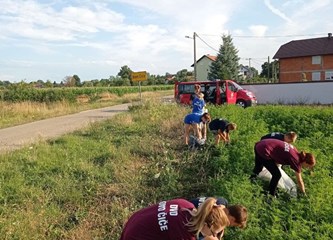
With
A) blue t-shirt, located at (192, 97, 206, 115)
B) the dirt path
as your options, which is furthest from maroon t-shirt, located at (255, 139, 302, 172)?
the dirt path

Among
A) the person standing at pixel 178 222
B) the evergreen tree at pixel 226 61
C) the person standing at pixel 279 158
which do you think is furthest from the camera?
the evergreen tree at pixel 226 61

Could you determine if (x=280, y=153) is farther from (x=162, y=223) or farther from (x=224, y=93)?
(x=224, y=93)

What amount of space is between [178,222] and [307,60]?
48551 mm

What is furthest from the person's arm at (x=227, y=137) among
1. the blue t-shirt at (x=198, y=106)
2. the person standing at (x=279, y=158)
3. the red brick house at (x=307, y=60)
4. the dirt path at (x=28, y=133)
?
the red brick house at (x=307, y=60)

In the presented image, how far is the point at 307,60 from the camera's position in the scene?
154ft

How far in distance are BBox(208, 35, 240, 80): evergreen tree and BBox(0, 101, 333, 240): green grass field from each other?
129 feet

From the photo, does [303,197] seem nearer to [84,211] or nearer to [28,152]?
[84,211]

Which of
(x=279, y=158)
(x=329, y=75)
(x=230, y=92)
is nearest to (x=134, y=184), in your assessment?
(x=279, y=158)

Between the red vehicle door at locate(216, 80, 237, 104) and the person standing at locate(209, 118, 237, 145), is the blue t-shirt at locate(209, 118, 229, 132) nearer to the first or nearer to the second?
the person standing at locate(209, 118, 237, 145)

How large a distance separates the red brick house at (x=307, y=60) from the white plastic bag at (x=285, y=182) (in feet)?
133

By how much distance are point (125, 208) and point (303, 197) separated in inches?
112

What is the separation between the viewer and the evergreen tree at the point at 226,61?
4985cm

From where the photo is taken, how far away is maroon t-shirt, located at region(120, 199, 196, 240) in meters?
2.92

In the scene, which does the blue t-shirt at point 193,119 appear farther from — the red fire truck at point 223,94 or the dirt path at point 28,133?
the red fire truck at point 223,94
